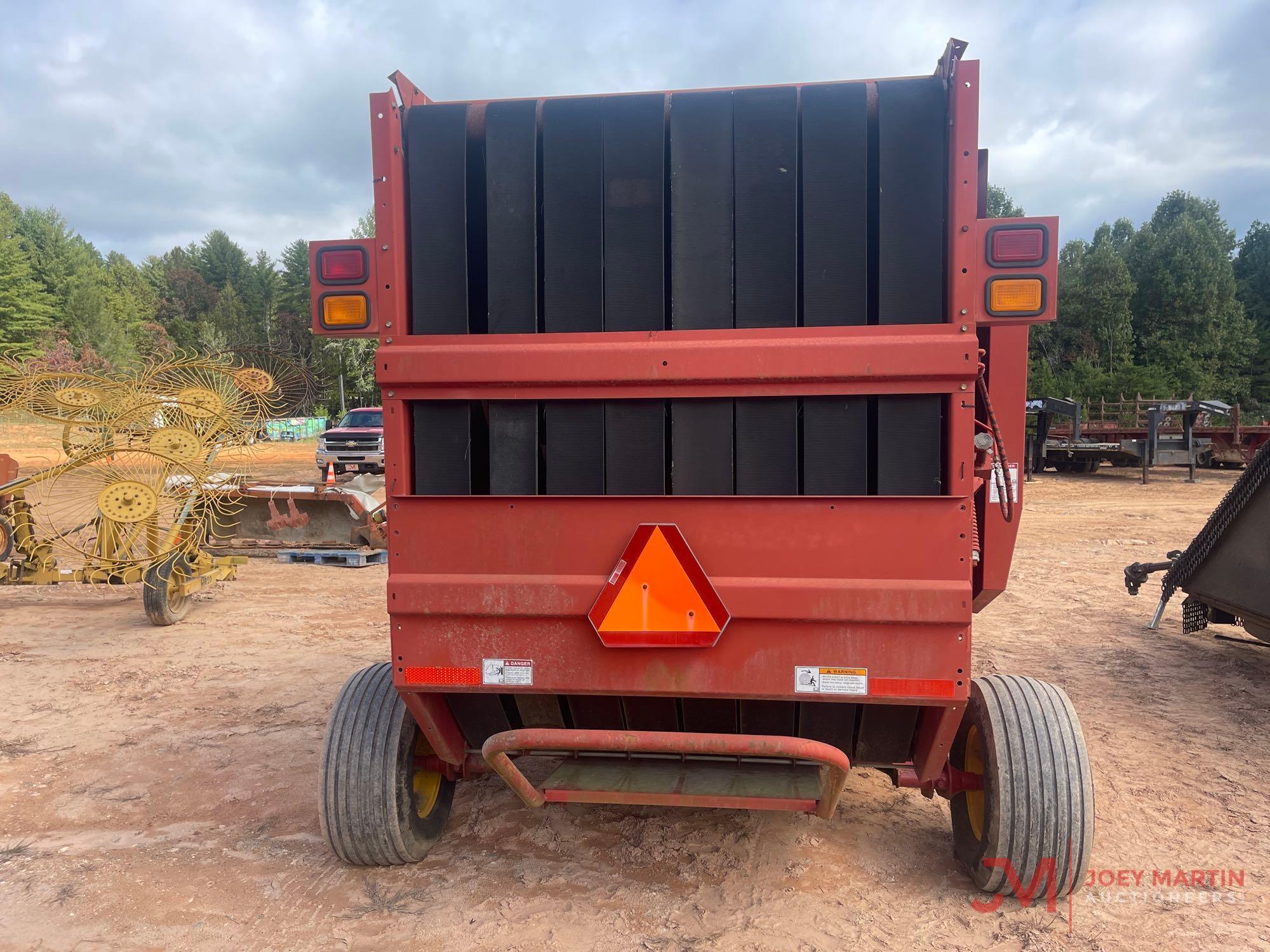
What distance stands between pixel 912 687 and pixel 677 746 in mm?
750

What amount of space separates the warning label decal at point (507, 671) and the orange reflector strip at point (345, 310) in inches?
46.9

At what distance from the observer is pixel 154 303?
6825cm

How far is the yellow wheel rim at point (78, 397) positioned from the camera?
22.5 ft

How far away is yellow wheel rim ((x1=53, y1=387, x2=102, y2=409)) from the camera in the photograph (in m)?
6.86

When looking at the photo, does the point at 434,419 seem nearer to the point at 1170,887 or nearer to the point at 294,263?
the point at 1170,887

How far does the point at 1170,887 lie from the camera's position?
3137mm

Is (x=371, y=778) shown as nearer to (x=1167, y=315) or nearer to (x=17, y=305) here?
(x=1167, y=315)

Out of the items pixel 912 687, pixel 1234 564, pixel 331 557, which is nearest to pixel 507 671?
pixel 912 687

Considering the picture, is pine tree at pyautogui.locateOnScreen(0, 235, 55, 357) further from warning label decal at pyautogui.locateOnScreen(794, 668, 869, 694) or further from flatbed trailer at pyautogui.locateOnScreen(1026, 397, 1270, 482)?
warning label decal at pyautogui.locateOnScreen(794, 668, 869, 694)

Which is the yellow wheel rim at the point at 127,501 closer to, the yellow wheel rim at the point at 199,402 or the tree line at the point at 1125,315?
the yellow wheel rim at the point at 199,402

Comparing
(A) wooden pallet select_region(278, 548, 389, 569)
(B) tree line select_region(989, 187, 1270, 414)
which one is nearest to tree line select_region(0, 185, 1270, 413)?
(B) tree line select_region(989, 187, 1270, 414)

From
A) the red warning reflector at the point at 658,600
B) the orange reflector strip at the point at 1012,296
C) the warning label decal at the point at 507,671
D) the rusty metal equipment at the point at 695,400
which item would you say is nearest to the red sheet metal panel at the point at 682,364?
the rusty metal equipment at the point at 695,400

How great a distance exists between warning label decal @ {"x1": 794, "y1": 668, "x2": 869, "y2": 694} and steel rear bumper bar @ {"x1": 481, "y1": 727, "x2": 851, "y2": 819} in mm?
159

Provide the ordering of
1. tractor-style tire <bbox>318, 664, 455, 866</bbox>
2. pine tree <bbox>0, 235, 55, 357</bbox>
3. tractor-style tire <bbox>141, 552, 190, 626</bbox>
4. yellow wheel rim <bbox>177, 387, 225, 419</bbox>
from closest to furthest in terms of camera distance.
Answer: tractor-style tire <bbox>318, 664, 455, 866</bbox>
yellow wheel rim <bbox>177, 387, 225, 419</bbox>
tractor-style tire <bbox>141, 552, 190, 626</bbox>
pine tree <bbox>0, 235, 55, 357</bbox>
